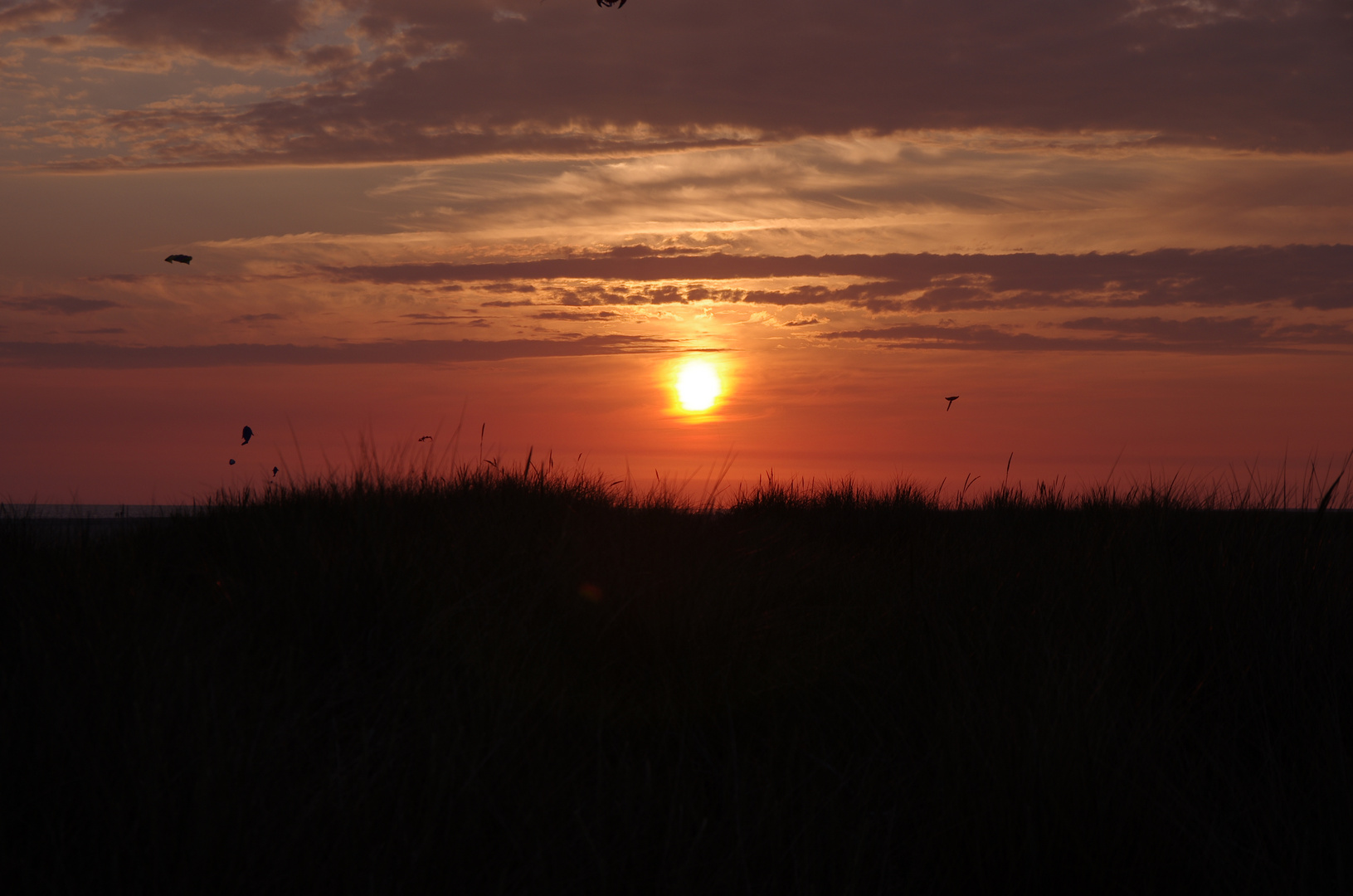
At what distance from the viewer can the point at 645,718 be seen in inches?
151

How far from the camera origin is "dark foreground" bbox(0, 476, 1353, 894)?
2676mm

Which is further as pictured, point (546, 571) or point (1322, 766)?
point (546, 571)

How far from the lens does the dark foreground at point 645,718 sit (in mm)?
2676

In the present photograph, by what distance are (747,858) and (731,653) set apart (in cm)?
156

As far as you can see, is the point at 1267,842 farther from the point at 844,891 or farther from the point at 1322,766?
the point at 844,891

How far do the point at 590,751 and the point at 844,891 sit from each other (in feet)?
4.05

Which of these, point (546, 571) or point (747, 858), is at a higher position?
point (546, 571)

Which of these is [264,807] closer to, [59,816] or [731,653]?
[59,816]

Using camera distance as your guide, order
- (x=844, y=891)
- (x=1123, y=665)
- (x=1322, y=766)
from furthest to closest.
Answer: (x=1123, y=665) → (x=1322, y=766) → (x=844, y=891)

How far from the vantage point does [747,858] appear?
9.25 feet

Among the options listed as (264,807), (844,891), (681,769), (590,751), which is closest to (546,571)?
(590,751)

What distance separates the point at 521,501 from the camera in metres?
6.59

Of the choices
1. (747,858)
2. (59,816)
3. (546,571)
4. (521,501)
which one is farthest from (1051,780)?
(521,501)

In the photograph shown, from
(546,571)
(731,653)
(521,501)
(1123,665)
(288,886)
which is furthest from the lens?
(521,501)
